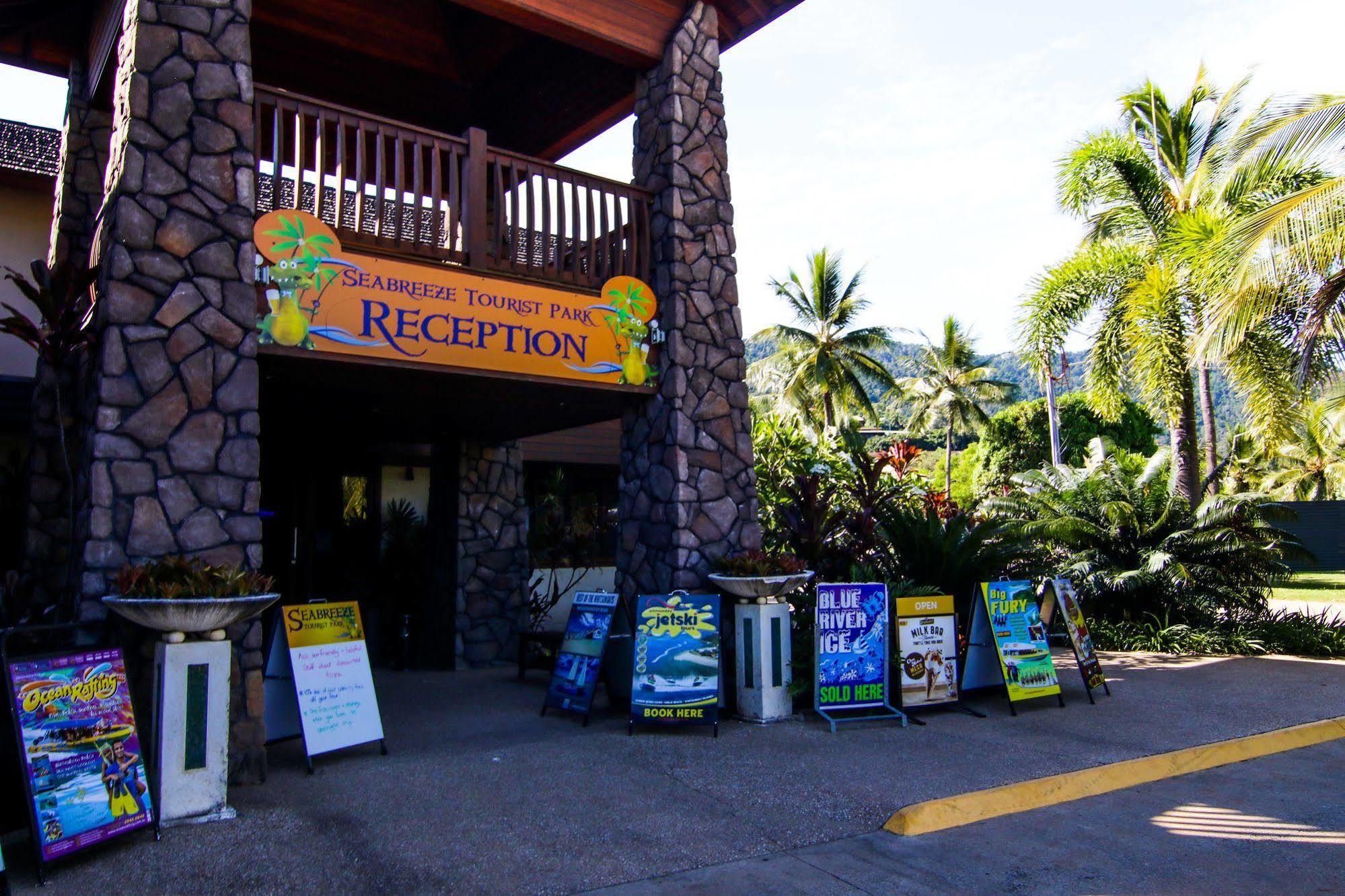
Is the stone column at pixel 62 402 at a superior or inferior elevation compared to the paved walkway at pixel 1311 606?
Answer: superior

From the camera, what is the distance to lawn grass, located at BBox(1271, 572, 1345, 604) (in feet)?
67.0

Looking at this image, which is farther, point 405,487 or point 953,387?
point 953,387

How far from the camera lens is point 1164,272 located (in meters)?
14.4

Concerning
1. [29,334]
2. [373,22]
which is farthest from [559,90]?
[29,334]

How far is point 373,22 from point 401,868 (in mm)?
8082

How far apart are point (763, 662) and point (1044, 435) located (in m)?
34.6

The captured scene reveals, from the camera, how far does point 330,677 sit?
6.47 metres

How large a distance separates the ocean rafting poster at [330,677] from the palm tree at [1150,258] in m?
12.6

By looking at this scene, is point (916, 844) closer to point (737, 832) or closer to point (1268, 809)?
point (737, 832)

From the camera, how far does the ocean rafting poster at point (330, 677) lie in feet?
20.5

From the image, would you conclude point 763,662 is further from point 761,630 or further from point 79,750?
point 79,750

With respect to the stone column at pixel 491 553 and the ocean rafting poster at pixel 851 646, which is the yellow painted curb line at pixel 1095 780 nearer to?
the ocean rafting poster at pixel 851 646

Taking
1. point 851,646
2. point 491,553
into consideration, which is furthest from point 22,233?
point 851,646

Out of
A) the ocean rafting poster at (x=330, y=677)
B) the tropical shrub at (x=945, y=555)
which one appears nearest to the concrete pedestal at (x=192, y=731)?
the ocean rafting poster at (x=330, y=677)
